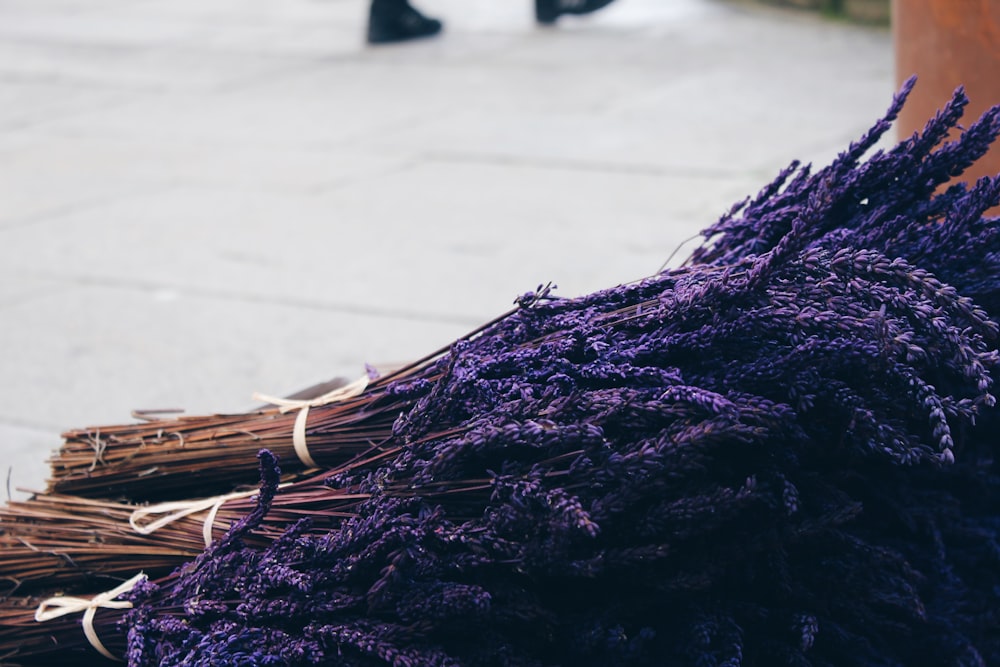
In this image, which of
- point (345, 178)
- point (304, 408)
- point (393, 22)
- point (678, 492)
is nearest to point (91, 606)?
point (304, 408)

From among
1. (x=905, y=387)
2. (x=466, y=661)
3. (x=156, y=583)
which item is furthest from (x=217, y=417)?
(x=905, y=387)

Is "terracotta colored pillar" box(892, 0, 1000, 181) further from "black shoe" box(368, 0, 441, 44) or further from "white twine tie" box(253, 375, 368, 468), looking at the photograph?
"black shoe" box(368, 0, 441, 44)

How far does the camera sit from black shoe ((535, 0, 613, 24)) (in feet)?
30.1

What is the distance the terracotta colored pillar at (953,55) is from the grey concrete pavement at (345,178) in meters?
1.63

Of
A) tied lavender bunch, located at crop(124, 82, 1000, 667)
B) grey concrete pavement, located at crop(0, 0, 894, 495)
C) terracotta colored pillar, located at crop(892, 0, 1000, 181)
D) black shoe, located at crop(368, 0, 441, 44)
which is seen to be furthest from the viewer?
black shoe, located at crop(368, 0, 441, 44)

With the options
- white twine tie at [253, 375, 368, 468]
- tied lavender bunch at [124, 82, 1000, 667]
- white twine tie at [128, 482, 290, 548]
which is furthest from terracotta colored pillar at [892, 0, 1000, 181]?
white twine tie at [128, 482, 290, 548]

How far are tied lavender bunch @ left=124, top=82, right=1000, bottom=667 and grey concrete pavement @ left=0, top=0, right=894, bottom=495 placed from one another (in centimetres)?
175

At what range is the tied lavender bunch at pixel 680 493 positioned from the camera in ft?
4.18

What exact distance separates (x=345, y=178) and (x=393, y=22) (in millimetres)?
3711

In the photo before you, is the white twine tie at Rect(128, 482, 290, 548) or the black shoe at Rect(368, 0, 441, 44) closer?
the white twine tie at Rect(128, 482, 290, 548)

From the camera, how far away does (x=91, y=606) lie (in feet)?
5.27

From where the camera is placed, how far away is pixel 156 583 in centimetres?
158

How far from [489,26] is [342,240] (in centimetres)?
514

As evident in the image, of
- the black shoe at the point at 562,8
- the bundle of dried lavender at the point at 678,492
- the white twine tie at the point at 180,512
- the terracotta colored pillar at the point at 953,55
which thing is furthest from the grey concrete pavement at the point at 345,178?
the bundle of dried lavender at the point at 678,492
